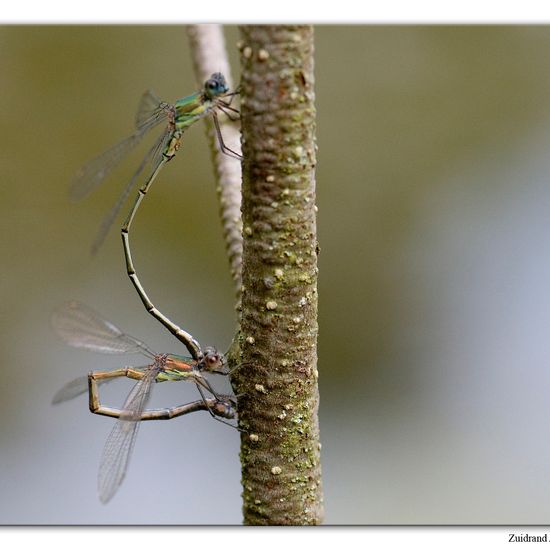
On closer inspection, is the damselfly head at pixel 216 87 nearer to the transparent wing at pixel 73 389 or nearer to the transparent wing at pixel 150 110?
the transparent wing at pixel 150 110

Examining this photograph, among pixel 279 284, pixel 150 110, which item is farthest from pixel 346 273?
pixel 279 284

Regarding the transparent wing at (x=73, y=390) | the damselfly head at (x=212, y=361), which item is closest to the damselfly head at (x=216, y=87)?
the damselfly head at (x=212, y=361)

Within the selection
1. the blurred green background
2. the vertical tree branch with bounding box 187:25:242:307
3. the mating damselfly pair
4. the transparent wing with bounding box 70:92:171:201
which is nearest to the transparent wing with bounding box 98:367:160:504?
the mating damselfly pair

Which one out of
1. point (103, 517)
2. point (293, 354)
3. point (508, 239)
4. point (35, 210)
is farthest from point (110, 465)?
point (508, 239)

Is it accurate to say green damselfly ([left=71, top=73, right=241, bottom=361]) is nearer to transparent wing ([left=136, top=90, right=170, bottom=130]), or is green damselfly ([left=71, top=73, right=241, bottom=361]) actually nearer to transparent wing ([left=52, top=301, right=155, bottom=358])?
transparent wing ([left=136, top=90, right=170, bottom=130])

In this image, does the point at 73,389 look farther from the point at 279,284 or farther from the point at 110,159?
the point at 279,284
